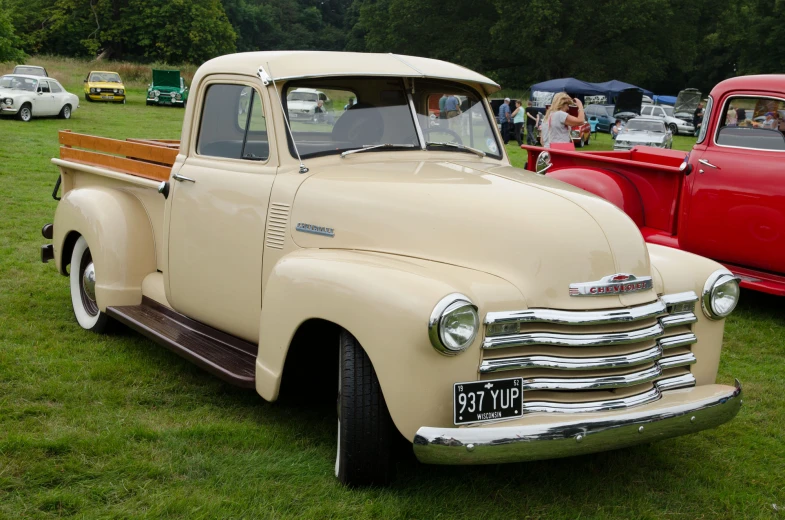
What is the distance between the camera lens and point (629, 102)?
124 feet

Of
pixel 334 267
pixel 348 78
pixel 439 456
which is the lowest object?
pixel 439 456

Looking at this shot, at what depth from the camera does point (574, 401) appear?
3.23 m

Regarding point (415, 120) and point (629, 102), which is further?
point (629, 102)

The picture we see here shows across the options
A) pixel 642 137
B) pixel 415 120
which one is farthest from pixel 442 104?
pixel 642 137

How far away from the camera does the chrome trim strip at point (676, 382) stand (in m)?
3.51

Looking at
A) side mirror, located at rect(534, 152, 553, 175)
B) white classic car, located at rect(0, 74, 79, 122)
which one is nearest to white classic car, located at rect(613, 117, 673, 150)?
white classic car, located at rect(0, 74, 79, 122)

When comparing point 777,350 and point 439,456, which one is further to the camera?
point 777,350

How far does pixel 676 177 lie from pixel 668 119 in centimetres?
3370

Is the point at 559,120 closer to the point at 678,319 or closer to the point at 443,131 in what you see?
the point at 443,131

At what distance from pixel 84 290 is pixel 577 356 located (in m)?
3.90

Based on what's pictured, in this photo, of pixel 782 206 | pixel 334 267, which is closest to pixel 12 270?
pixel 334 267

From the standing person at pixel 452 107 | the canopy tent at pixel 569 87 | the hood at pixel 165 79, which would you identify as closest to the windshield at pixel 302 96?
the standing person at pixel 452 107

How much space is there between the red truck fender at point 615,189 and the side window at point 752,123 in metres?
0.89

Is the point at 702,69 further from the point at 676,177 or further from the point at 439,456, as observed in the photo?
the point at 439,456
